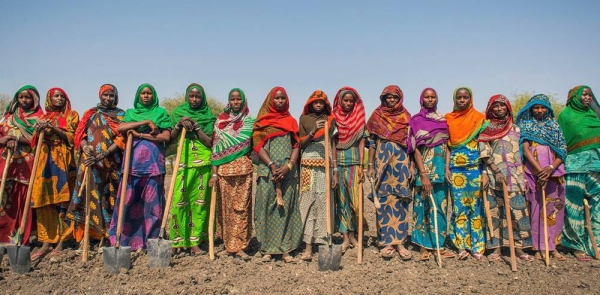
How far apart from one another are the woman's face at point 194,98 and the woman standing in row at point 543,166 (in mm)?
4374

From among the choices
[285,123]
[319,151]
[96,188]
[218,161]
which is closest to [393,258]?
[319,151]

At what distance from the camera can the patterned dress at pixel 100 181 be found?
5281 mm

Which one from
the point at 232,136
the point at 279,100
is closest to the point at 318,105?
the point at 279,100

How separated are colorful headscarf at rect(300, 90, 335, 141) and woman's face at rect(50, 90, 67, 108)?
3364 millimetres

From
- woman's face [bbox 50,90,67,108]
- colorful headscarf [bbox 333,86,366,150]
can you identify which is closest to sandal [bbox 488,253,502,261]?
colorful headscarf [bbox 333,86,366,150]

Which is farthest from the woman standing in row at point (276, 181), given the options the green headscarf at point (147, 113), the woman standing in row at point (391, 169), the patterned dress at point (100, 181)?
the patterned dress at point (100, 181)

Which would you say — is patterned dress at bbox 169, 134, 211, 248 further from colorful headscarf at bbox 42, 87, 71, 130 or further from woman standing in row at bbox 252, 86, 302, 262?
colorful headscarf at bbox 42, 87, 71, 130

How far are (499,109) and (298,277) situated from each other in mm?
3344

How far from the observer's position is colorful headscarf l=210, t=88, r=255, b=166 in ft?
16.8

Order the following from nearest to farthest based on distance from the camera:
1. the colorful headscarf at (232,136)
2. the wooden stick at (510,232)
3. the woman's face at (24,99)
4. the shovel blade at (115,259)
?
the shovel blade at (115,259) → the wooden stick at (510,232) → the colorful headscarf at (232,136) → the woman's face at (24,99)

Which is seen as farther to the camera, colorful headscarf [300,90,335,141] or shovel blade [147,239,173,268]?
colorful headscarf [300,90,335,141]

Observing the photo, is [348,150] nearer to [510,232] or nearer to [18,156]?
[510,232]

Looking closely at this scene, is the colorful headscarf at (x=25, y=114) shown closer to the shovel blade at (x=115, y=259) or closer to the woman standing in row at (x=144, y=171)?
the woman standing in row at (x=144, y=171)

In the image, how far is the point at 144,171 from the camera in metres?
5.16
